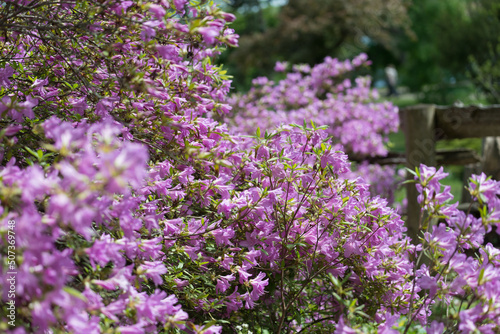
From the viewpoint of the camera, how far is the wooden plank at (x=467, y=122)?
3908 millimetres

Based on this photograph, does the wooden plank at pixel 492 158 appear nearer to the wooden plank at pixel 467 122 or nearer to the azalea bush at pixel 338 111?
the wooden plank at pixel 467 122

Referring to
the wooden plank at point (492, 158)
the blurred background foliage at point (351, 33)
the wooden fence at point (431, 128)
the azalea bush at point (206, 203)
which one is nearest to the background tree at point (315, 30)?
the blurred background foliage at point (351, 33)

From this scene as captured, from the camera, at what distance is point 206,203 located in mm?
2045

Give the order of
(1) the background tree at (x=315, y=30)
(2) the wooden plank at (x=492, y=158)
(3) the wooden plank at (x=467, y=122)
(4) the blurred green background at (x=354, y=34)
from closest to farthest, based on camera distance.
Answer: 1. (3) the wooden plank at (x=467, y=122)
2. (2) the wooden plank at (x=492, y=158)
3. (4) the blurred green background at (x=354, y=34)
4. (1) the background tree at (x=315, y=30)

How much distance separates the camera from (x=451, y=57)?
1897 centimetres

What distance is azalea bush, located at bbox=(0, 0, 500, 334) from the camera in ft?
5.31

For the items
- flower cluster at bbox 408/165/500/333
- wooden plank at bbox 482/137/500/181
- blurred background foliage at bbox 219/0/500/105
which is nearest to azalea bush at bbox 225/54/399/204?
wooden plank at bbox 482/137/500/181

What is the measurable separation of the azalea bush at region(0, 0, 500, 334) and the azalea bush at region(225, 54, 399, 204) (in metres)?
3.65

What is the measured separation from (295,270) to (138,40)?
1.18 meters

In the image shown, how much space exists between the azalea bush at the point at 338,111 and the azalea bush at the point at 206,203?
12.0 ft

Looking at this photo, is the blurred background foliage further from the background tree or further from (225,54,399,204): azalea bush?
(225,54,399,204): azalea bush

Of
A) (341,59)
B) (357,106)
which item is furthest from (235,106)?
(341,59)

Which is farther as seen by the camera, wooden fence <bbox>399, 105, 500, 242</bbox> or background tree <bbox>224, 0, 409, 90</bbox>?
background tree <bbox>224, 0, 409, 90</bbox>

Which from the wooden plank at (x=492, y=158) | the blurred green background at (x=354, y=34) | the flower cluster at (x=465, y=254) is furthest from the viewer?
the blurred green background at (x=354, y=34)
